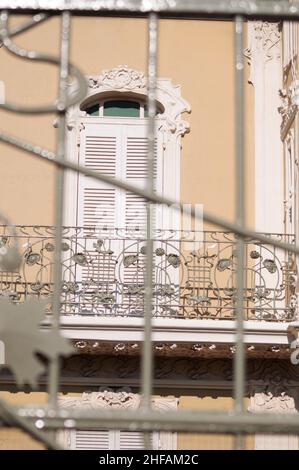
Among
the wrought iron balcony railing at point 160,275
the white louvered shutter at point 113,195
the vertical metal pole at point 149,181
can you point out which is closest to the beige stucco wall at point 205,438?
the wrought iron balcony railing at point 160,275

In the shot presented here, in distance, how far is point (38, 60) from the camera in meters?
2.38

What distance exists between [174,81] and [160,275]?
92.7 inches

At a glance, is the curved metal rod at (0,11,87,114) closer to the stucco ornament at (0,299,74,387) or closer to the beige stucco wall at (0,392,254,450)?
the stucco ornament at (0,299,74,387)

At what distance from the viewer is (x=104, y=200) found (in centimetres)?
1278

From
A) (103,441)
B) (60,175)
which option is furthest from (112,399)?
(60,175)

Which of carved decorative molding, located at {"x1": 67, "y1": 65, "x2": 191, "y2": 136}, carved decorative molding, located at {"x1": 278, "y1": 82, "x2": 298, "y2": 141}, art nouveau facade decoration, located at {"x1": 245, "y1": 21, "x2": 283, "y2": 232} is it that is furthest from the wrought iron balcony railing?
carved decorative molding, located at {"x1": 67, "y1": 65, "x2": 191, "y2": 136}

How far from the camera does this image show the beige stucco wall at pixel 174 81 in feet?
41.7

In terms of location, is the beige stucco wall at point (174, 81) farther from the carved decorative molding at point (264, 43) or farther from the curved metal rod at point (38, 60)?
the curved metal rod at point (38, 60)

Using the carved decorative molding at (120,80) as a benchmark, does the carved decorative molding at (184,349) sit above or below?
below

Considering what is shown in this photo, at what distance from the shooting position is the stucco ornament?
225 centimetres

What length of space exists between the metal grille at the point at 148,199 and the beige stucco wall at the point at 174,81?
33.0 ft

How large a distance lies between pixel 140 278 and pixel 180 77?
2.43 meters

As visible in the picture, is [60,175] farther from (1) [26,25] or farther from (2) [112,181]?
(1) [26,25]
